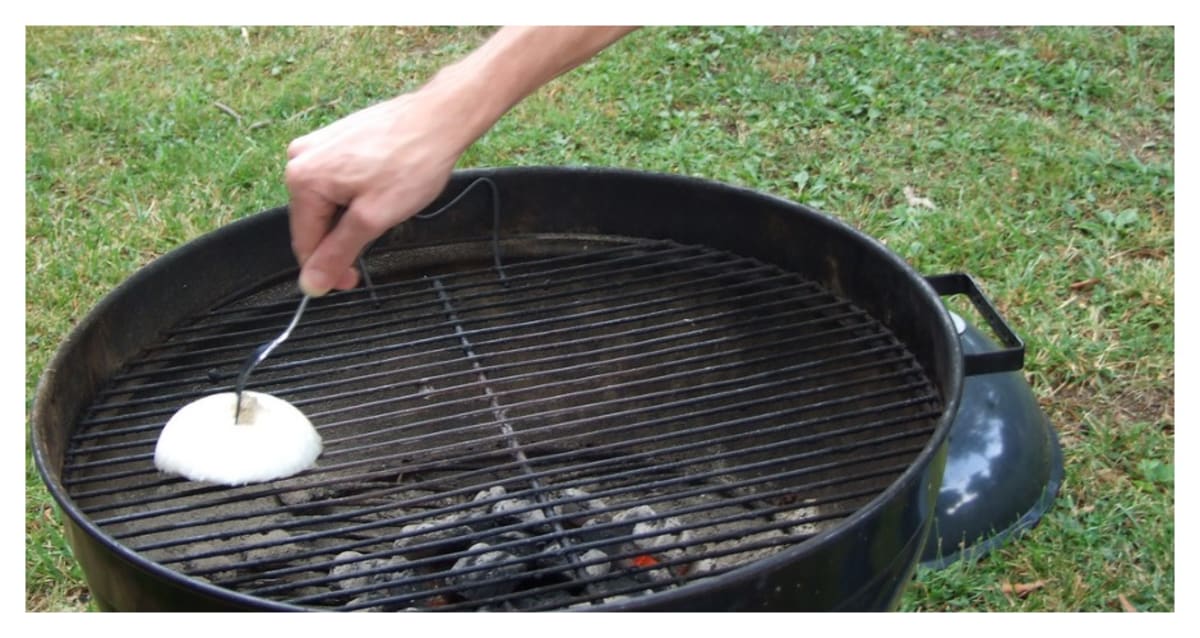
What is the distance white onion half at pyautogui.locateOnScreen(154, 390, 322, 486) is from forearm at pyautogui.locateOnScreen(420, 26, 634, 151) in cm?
49

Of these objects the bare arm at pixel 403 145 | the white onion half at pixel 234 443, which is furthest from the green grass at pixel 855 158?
the bare arm at pixel 403 145

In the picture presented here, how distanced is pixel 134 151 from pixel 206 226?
58 cm

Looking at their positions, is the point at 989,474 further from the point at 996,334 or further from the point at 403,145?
the point at 403,145

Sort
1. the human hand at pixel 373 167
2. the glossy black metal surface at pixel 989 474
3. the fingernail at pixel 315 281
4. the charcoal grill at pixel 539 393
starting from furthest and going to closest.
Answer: the glossy black metal surface at pixel 989 474 → the charcoal grill at pixel 539 393 → the fingernail at pixel 315 281 → the human hand at pixel 373 167

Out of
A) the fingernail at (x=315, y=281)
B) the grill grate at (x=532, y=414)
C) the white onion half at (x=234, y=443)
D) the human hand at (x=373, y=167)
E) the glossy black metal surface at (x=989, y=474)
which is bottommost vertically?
the glossy black metal surface at (x=989, y=474)

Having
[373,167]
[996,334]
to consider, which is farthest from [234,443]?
[996,334]

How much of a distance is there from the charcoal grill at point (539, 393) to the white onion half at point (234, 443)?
74mm

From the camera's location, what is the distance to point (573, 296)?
7.23ft

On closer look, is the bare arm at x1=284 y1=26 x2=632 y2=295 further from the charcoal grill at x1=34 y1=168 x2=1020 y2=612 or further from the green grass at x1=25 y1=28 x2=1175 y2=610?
the green grass at x1=25 y1=28 x2=1175 y2=610

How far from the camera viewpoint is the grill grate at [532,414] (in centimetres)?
174

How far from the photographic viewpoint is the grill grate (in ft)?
5.70

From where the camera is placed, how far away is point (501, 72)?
4.87 ft

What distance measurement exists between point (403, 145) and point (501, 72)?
0.16 m

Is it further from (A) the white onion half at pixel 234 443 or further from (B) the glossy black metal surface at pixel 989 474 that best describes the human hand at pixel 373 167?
(B) the glossy black metal surface at pixel 989 474
